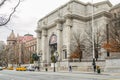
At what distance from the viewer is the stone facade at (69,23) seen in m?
81.4

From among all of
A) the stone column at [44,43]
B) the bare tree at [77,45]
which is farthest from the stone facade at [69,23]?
the bare tree at [77,45]

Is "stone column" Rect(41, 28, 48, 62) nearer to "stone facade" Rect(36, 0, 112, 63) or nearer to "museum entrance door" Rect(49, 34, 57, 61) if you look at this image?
"stone facade" Rect(36, 0, 112, 63)

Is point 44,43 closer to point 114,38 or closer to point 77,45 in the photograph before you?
point 77,45

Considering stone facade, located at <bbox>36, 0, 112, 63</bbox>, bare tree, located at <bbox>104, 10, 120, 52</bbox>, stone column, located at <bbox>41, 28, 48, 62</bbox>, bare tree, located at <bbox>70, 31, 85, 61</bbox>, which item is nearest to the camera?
bare tree, located at <bbox>104, 10, 120, 52</bbox>

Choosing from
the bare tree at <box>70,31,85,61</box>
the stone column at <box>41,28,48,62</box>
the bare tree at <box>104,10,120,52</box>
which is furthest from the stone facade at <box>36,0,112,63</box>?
the bare tree at <box>104,10,120,52</box>

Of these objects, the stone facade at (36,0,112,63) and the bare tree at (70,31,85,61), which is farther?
the stone facade at (36,0,112,63)

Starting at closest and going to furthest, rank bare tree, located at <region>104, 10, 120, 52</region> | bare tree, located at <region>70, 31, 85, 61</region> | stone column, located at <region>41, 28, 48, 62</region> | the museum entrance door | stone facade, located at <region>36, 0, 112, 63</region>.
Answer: bare tree, located at <region>104, 10, 120, 52</region> → bare tree, located at <region>70, 31, 85, 61</region> → stone facade, located at <region>36, 0, 112, 63</region> → the museum entrance door → stone column, located at <region>41, 28, 48, 62</region>

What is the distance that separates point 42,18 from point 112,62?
68.6m

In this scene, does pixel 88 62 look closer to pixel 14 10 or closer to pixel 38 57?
pixel 38 57

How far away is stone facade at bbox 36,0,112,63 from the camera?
81.4m

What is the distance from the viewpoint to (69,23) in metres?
83.1

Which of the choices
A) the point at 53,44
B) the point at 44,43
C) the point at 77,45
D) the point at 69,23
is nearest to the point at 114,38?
the point at 77,45

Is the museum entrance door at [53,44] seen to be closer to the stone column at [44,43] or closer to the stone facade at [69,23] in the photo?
the stone facade at [69,23]

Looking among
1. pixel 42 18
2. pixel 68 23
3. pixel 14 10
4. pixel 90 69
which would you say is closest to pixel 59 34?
pixel 68 23
